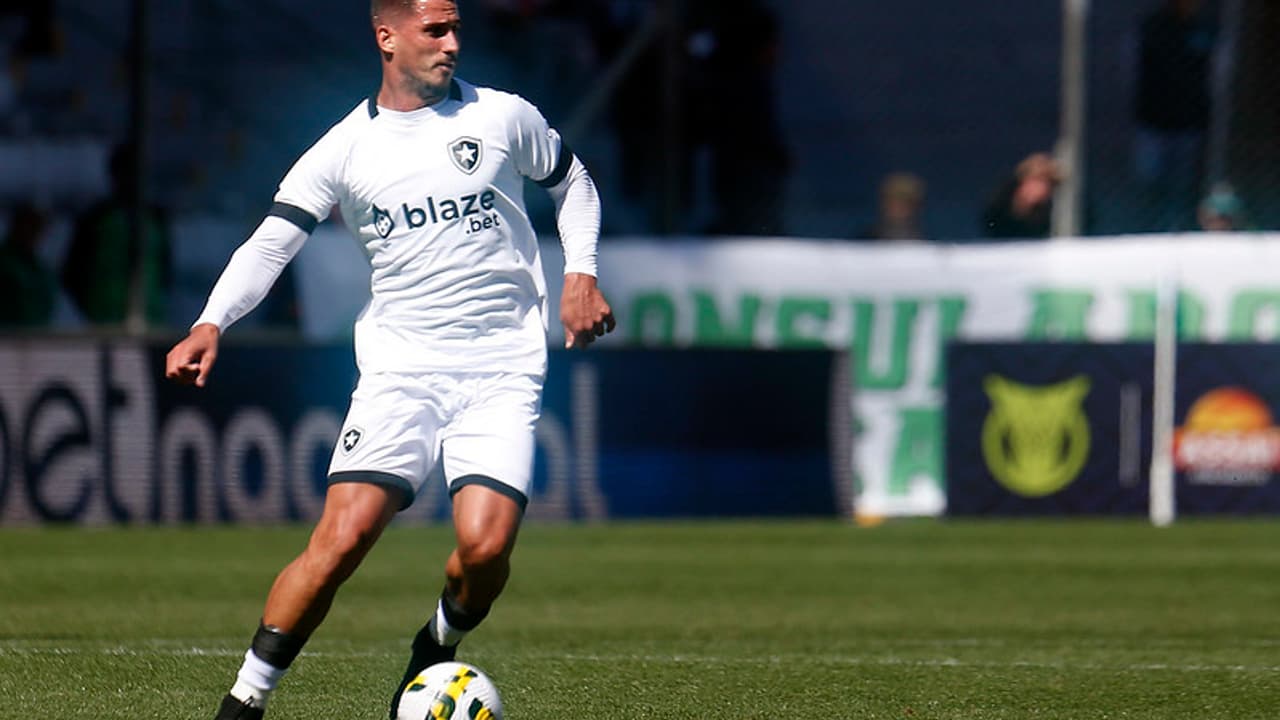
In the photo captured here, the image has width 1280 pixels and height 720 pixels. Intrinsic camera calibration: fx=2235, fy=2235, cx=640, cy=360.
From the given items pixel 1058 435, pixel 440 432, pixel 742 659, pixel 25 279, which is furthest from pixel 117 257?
pixel 440 432

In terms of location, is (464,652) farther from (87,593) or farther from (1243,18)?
(1243,18)

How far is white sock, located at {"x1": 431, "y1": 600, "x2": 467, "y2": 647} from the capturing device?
20.4 ft

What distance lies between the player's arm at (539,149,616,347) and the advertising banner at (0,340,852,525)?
707 centimetres

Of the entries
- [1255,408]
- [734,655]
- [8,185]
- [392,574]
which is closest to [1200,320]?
[1255,408]

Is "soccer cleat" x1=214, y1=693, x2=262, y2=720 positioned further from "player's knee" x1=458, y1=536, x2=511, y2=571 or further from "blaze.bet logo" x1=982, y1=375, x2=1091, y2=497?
"blaze.bet logo" x1=982, y1=375, x2=1091, y2=497

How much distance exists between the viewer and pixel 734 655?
25.9 ft

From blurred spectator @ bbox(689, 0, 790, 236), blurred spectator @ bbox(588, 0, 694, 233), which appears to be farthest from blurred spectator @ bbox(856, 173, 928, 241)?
blurred spectator @ bbox(588, 0, 694, 233)

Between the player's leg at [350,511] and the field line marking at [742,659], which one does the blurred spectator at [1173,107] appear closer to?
the field line marking at [742,659]

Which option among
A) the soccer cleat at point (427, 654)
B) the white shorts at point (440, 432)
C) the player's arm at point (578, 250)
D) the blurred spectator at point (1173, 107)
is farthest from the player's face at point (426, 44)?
the blurred spectator at point (1173, 107)

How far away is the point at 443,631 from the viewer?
623cm

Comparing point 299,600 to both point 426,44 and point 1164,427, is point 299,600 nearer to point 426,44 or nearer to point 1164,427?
point 426,44

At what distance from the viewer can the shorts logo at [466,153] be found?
605 cm

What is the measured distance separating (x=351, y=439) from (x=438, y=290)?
0.48 m

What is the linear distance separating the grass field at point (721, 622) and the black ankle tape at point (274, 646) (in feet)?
2.12
